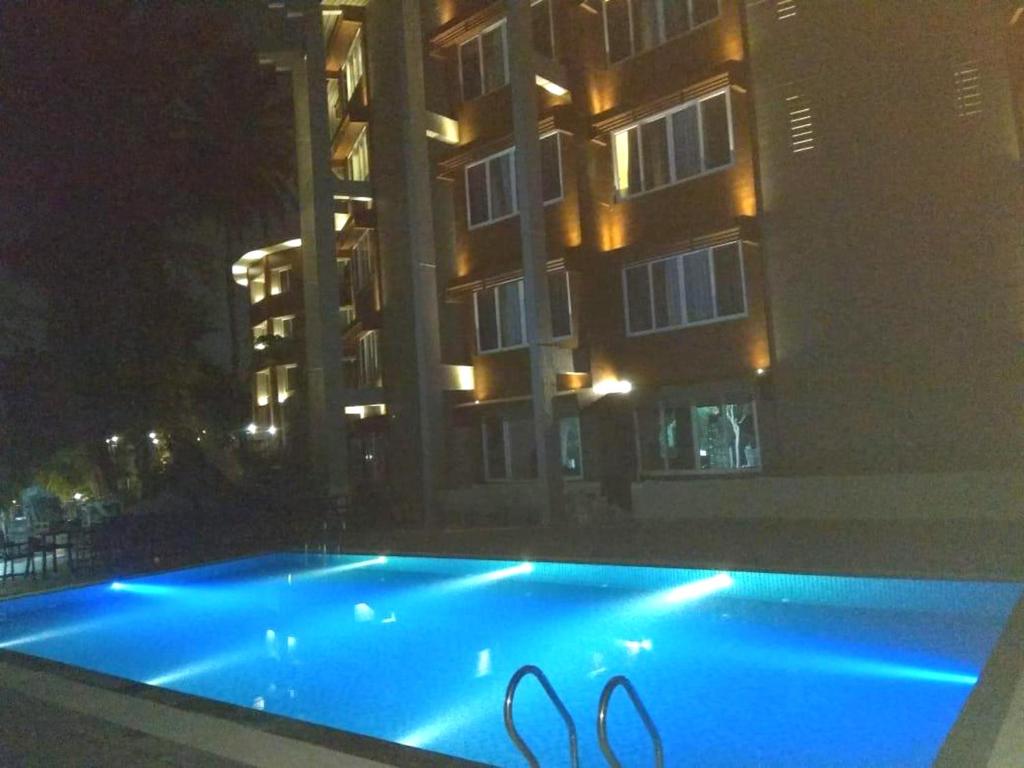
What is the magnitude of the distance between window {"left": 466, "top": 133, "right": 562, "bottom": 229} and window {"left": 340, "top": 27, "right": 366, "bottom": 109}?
564cm

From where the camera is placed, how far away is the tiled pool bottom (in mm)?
7402

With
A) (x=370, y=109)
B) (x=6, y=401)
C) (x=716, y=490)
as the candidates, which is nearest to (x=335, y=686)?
(x=716, y=490)

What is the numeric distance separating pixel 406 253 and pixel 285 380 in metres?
15.8

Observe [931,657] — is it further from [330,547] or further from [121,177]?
[121,177]

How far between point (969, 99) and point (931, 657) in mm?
10942

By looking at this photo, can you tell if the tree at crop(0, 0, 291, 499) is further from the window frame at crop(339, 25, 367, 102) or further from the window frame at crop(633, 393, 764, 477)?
the window frame at crop(633, 393, 764, 477)

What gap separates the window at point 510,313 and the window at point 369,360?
12.7 ft

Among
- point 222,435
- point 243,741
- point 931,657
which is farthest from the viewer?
point 222,435

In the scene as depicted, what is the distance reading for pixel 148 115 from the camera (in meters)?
21.8

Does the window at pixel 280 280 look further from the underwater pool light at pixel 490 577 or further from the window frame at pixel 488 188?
the underwater pool light at pixel 490 577

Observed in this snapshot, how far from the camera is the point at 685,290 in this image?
19.8 metres

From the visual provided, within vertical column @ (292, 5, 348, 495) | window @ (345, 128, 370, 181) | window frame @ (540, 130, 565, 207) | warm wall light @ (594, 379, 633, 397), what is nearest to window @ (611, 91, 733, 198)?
window frame @ (540, 130, 565, 207)

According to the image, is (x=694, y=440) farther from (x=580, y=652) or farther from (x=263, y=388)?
(x=263, y=388)

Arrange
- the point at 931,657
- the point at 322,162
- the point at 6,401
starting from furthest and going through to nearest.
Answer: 1. the point at 322,162
2. the point at 6,401
3. the point at 931,657
